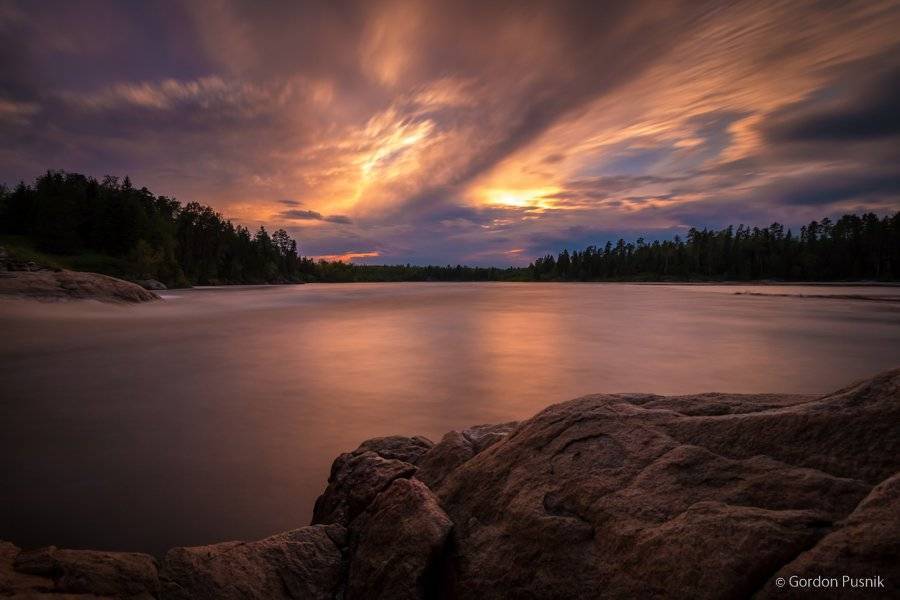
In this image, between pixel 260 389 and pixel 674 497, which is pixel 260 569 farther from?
pixel 260 389

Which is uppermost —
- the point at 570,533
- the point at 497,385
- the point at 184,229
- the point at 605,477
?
the point at 184,229

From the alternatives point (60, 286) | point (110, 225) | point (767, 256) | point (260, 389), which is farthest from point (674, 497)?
point (767, 256)

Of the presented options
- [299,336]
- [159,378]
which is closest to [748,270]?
[299,336]

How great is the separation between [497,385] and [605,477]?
354 inches

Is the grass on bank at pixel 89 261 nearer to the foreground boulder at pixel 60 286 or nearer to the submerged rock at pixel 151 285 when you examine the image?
the submerged rock at pixel 151 285

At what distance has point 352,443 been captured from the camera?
25.2 ft

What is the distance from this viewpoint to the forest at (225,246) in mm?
73938

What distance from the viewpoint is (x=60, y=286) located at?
30734 mm

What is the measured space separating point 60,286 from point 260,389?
31305mm

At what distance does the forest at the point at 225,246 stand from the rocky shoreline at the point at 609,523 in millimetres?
87018

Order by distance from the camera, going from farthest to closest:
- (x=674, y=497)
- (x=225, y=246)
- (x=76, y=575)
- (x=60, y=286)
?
1. (x=225, y=246)
2. (x=60, y=286)
3. (x=76, y=575)
4. (x=674, y=497)

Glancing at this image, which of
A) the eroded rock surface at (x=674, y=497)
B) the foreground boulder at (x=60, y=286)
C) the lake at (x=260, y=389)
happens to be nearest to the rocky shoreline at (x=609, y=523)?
the eroded rock surface at (x=674, y=497)

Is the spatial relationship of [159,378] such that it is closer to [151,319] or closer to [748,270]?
[151,319]

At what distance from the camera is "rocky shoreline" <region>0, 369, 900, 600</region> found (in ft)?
7.17
